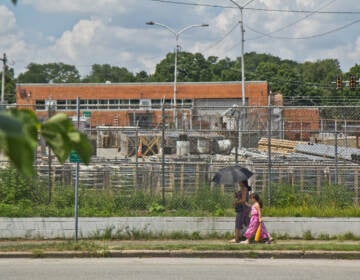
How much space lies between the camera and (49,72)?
494 feet

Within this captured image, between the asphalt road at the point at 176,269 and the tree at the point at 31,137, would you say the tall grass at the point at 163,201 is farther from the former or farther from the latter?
the tree at the point at 31,137

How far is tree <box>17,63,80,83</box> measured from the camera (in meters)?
145

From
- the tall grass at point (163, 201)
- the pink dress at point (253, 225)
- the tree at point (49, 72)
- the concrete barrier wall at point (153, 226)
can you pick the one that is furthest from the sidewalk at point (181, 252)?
the tree at point (49, 72)

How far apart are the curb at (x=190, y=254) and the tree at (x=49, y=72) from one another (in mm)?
131690

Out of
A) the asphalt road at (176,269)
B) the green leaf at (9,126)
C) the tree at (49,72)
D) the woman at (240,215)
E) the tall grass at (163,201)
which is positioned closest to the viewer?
the green leaf at (9,126)

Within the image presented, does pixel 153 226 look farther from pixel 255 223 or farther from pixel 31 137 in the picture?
pixel 31 137

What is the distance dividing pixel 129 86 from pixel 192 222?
5001 cm

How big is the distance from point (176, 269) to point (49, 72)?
142633 millimetres

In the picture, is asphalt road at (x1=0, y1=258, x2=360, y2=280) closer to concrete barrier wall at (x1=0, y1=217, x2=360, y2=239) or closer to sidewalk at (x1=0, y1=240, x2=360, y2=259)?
sidewalk at (x1=0, y1=240, x2=360, y2=259)

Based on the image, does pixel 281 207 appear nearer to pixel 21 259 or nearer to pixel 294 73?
pixel 21 259

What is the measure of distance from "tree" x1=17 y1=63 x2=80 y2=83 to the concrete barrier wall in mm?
129707

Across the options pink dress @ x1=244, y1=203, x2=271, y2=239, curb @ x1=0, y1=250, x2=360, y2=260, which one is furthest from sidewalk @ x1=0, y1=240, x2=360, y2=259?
pink dress @ x1=244, y1=203, x2=271, y2=239

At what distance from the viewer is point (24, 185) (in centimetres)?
1591

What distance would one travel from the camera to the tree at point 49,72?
144875 mm
